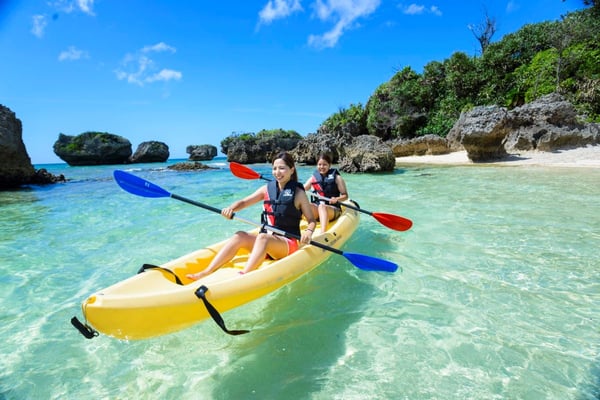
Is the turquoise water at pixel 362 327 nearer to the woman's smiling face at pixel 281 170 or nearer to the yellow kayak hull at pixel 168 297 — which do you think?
the yellow kayak hull at pixel 168 297

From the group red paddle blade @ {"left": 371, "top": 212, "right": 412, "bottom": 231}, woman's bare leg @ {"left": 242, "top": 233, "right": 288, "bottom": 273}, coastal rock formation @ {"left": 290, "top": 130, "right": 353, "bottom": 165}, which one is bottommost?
red paddle blade @ {"left": 371, "top": 212, "right": 412, "bottom": 231}

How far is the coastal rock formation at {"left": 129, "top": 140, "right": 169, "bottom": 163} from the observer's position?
3897cm

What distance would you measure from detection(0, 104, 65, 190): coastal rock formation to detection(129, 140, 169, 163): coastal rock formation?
2688 cm

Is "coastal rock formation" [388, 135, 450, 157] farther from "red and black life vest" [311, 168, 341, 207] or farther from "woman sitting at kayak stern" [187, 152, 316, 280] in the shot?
"woman sitting at kayak stern" [187, 152, 316, 280]

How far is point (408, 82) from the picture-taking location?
76.4 ft

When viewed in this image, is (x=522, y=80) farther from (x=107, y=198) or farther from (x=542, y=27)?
(x=107, y=198)

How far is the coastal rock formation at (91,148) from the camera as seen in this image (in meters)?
36.3

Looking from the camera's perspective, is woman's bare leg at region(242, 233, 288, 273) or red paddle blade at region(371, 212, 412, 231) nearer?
woman's bare leg at region(242, 233, 288, 273)

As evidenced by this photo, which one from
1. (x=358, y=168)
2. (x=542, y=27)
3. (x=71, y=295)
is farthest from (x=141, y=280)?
(x=542, y=27)

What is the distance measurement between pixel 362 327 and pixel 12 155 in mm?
14512

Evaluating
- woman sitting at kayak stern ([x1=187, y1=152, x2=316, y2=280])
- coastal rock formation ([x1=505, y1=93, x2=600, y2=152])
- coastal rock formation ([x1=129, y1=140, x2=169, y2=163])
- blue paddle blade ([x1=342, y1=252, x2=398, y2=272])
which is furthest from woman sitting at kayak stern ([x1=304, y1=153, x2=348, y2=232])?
coastal rock formation ([x1=129, y1=140, x2=169, y2=163])

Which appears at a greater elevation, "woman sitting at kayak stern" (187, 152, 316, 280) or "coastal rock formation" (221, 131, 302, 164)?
"coastal rock formation" (221, 131, 302, 164)

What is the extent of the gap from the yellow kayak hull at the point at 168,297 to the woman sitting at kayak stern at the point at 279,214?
212 mm

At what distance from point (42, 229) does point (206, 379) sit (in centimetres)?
591
